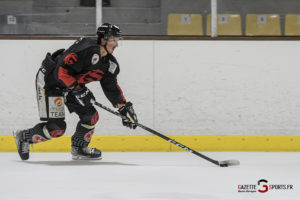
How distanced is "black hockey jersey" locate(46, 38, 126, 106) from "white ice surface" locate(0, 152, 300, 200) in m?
0.62

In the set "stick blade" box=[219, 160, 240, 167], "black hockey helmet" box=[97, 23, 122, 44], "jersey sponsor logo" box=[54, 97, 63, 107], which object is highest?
"black hockey helmet" box=[97, 23, 122, 44]

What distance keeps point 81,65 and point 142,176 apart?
3.14 ft

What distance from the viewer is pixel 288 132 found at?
4672mm

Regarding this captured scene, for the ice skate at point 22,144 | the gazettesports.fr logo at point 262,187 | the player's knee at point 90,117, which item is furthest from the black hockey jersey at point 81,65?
the gazettesports.fr logo at point 262,187

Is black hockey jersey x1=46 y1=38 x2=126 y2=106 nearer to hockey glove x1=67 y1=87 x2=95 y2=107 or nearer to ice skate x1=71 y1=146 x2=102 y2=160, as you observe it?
hockey glove x1=67 y1=87 x2=95 y2=107

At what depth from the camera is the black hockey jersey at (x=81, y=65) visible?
365cm

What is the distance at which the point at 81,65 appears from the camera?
12.1 ft

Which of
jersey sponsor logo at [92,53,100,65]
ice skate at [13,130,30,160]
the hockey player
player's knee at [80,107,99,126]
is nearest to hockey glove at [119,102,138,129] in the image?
the hockey player

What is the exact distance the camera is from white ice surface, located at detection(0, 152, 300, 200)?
2.64 meters

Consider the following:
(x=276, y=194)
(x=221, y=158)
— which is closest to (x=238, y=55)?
(x=221, y=158)

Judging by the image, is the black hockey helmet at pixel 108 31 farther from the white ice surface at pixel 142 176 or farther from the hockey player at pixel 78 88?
the white ice surface at pixel 142 176

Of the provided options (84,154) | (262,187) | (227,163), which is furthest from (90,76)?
(262,187)

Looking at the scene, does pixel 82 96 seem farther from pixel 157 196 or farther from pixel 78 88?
pixel 157 196

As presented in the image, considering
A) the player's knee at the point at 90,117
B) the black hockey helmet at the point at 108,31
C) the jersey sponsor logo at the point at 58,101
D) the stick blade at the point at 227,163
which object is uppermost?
the black hockey helmet at the point at 108,31
